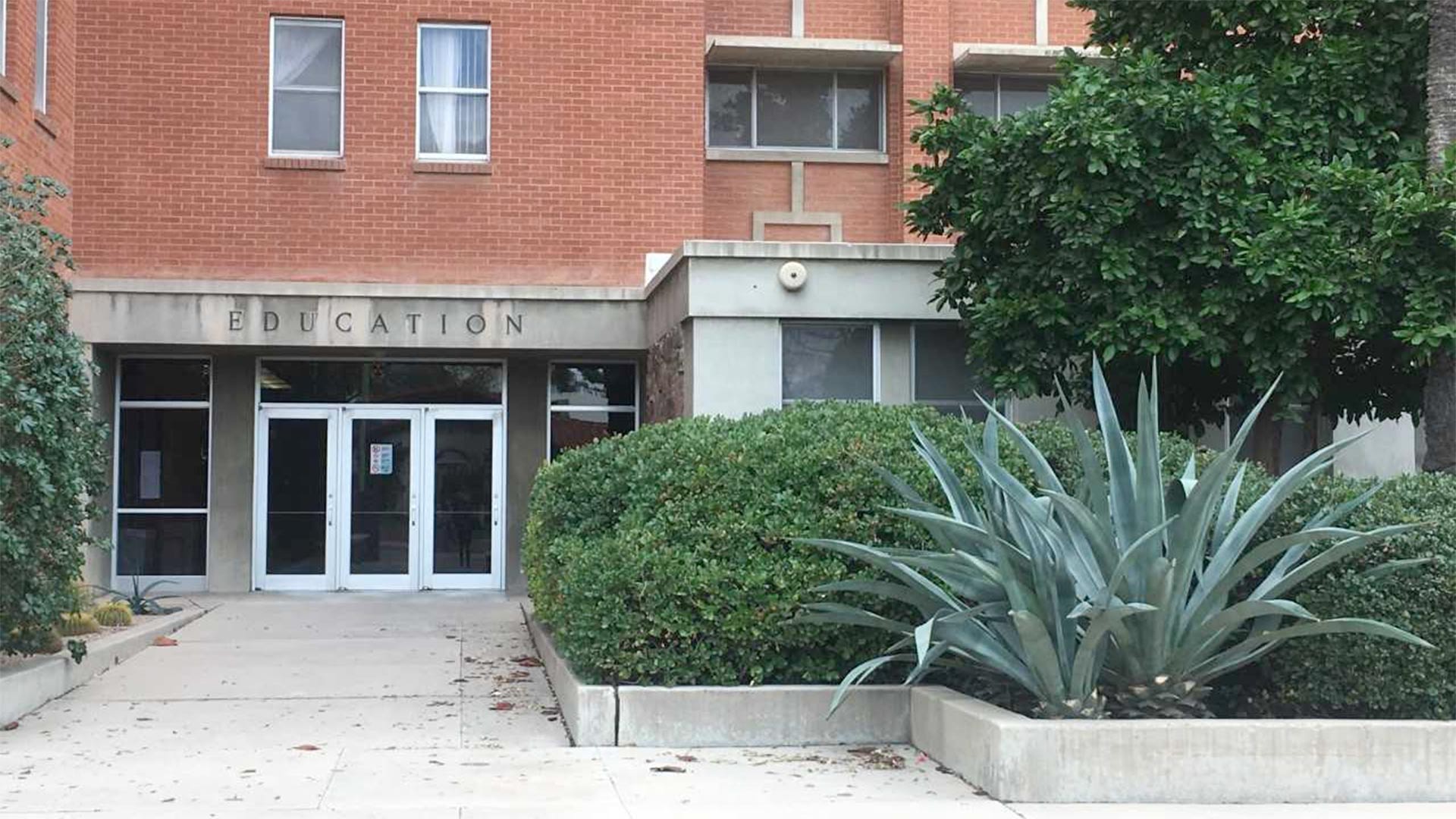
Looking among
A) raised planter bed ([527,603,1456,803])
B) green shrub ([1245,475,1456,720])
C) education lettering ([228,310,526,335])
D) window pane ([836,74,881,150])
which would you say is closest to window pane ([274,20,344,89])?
education lettering ([228,310,526,335])

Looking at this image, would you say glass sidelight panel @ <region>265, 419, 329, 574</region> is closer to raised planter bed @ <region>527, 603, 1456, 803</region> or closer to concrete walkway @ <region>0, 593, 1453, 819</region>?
concrete walkway @ <region>0, 593, 1453, 819</region>

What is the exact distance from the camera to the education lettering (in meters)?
16.8

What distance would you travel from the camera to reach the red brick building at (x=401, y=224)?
17.0 meters

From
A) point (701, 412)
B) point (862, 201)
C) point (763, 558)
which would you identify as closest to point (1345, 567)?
point (763, 558)

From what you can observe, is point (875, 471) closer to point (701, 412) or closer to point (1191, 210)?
point (1191, 210)

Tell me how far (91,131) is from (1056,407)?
11473 mm

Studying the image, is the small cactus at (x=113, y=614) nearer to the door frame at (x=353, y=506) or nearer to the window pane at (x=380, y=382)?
the door frame at (x=353, y=506)

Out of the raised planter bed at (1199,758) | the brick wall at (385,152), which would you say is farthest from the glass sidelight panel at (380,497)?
the raised planter bed at (1199,758)

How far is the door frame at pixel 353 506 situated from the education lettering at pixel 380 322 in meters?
1.75

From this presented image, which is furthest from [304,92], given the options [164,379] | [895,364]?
[895,364]

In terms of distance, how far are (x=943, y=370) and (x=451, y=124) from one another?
7018 millimetres

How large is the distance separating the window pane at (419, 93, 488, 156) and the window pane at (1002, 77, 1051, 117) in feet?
23.5

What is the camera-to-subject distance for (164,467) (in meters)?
18.3

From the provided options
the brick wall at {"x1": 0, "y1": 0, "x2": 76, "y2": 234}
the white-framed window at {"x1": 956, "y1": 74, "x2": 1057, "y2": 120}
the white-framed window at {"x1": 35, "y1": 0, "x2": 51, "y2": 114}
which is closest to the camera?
the brick wall at {"x1": 0, "y1": 0, "x2": 76, "y2": 234}
